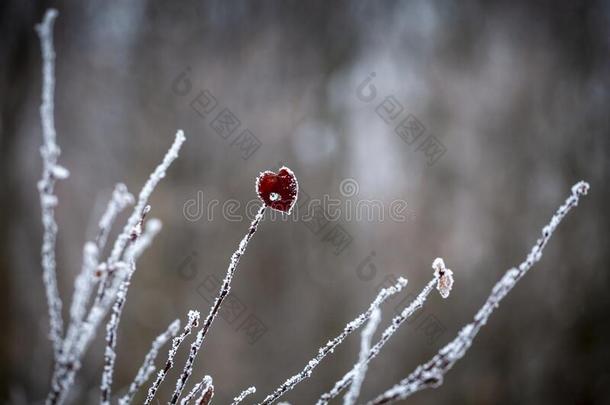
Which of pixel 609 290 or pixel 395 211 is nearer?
pixel 609 290

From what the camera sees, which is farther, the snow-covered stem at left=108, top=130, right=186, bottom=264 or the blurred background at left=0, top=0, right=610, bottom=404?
the blurred background at left=0, top=0, right=610, bottom=404

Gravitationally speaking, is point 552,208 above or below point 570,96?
below

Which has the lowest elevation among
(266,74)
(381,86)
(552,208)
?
(552,208)

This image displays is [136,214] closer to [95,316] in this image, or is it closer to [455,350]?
[95,316]

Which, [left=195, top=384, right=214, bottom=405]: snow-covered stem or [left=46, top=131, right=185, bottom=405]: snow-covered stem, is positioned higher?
[left=46, top=131, right=185, bottom=405]: snow-covered stem

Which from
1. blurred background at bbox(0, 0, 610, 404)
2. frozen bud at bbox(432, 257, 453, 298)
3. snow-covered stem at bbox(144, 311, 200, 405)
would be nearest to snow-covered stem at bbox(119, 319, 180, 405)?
snow-covered stem at bbox(144, 311, 200, 405)

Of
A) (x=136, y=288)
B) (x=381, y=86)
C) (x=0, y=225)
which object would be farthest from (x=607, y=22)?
(x=0, y=225)

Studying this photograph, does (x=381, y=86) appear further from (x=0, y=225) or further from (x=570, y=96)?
(x=0, y=225)

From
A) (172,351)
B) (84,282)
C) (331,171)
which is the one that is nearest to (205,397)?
(172,351)

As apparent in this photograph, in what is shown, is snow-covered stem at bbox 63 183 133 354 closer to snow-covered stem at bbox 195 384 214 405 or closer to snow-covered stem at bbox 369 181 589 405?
snow-covered stem at bbox 195 384 214 405
